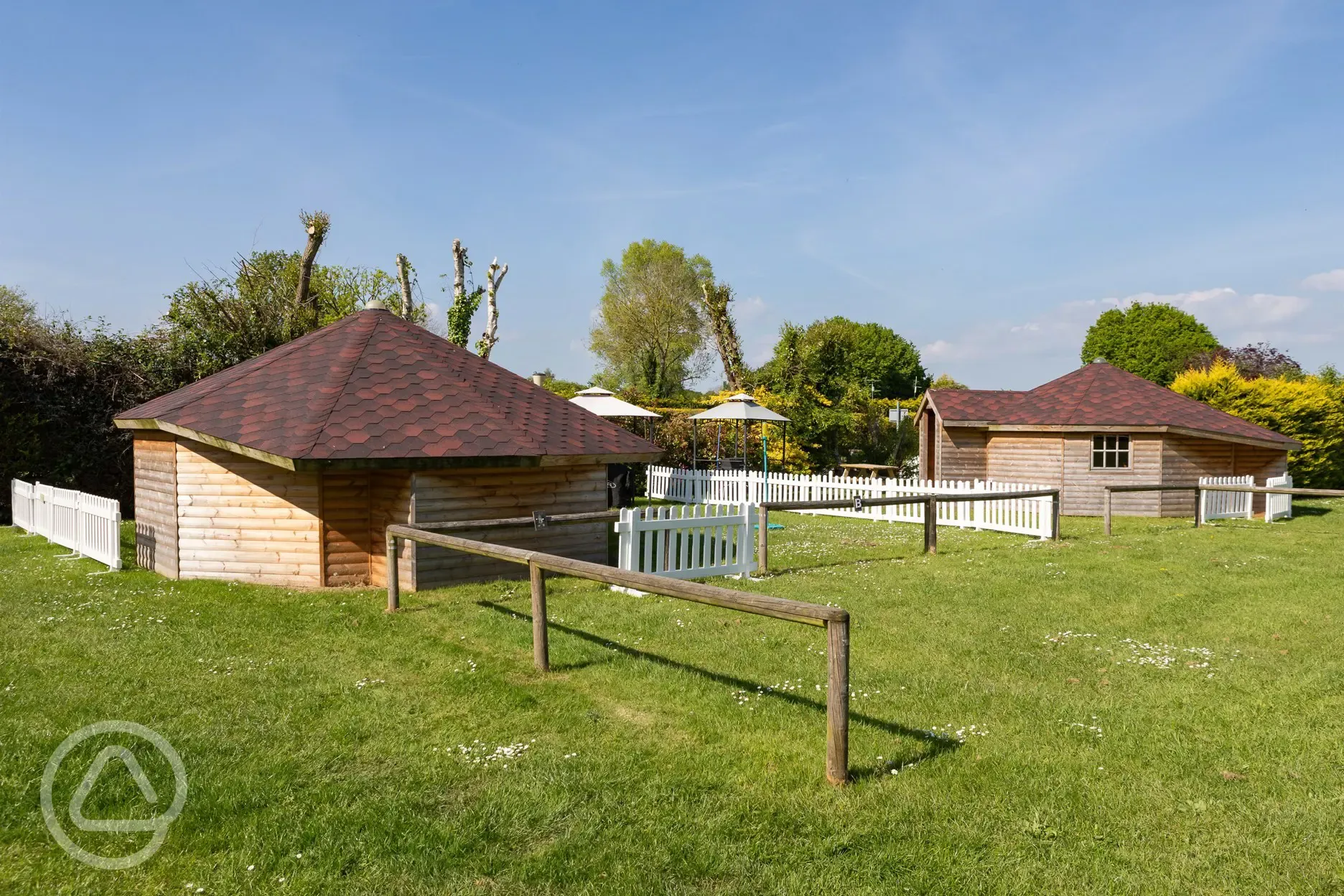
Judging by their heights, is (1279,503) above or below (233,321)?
below

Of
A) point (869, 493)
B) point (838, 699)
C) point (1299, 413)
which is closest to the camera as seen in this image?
point (838, 699)

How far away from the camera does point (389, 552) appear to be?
372 inches

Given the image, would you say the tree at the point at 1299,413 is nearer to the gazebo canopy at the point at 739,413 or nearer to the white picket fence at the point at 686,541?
the gazebo canopy at the point at 739,413

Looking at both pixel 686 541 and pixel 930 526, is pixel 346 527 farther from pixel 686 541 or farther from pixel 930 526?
pixel 930 526

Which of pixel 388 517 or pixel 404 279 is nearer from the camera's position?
pixel 388 517

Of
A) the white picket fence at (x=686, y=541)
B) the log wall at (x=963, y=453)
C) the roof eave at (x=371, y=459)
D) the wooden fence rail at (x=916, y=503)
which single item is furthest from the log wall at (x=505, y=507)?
the log wall at (x=963, y=453)

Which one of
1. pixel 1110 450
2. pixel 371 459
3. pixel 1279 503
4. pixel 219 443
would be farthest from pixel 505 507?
pixel 1279 503

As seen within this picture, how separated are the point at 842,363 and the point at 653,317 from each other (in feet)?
42.5

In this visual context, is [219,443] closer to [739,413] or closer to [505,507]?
[505,507]

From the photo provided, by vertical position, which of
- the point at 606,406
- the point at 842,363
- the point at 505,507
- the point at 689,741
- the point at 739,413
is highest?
the point at 842,363

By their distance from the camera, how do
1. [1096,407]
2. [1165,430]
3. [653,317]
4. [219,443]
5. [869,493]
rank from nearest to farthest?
[219,443] < [869,493] < [1165,430] < [1096,407] < [653,317]

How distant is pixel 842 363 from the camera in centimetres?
4325

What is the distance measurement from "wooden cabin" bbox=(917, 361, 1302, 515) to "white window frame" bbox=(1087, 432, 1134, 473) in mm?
20

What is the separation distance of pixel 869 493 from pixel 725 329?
23.5 m
